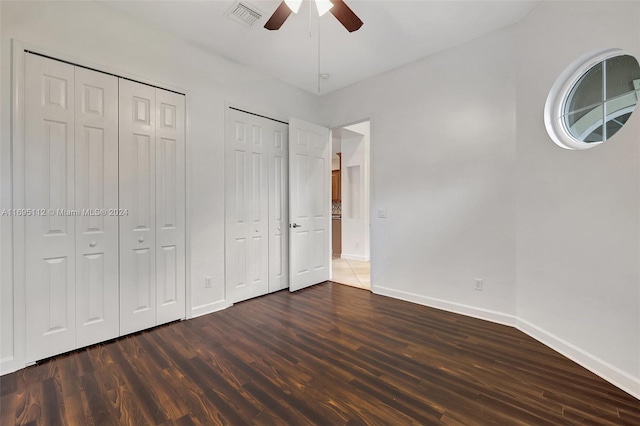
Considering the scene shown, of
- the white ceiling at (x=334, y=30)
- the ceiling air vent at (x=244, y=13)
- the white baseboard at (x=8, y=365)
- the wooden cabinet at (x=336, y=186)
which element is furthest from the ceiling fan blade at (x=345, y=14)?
the wooden cabinet at (x=336, y=186)

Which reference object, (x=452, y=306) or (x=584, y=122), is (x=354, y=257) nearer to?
(x=452, y=306)

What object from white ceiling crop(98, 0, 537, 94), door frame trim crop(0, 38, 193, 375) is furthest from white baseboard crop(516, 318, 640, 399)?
door frame trim crop(0, 38, 193, 375)

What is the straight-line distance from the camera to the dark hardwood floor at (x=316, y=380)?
4.86 feet

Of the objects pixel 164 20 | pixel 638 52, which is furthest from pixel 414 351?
pixel 164 20

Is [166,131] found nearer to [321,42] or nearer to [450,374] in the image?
[321,42]

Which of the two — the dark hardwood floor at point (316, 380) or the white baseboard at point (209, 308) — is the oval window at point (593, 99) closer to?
the dark hardwood floor at point (316, 380)

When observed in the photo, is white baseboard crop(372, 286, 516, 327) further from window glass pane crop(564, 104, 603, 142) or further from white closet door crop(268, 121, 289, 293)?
window glass pane crop(564, 104, 603, 142)

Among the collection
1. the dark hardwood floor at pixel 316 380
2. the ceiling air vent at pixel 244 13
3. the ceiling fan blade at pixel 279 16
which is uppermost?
the ceiling air vent at pixel 244 13

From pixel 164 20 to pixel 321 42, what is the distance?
1491 mm

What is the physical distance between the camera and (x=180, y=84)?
273 cm

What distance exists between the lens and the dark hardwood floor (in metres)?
1.48

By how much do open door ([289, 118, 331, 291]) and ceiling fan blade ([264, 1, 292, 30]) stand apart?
4.82 feet

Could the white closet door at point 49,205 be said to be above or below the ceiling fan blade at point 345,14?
below

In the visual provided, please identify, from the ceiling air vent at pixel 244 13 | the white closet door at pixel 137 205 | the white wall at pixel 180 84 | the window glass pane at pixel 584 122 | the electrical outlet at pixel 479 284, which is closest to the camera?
the white wall at pixel 180 84
